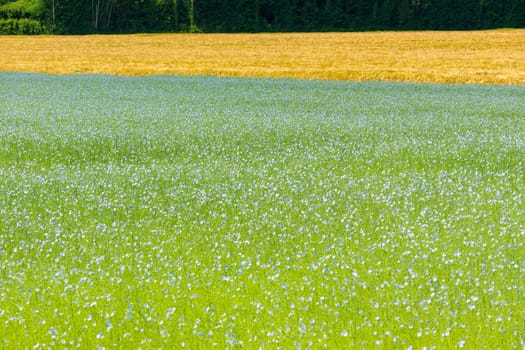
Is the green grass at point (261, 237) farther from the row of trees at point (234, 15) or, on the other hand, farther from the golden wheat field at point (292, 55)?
the row of trees at point (234, 15)

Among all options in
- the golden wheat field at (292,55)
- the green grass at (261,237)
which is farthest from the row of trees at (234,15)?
the green grass at (261,237)

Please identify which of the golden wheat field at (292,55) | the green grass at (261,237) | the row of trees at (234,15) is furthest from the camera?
the row of trees at (234,15)

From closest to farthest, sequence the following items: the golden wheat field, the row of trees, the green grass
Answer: the green grass
the golden wheat field
the row of trees

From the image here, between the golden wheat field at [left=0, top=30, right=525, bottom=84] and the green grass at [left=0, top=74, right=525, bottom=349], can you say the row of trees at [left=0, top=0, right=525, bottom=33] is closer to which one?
the golden wheat field at [left=0, top=30, right=525, bottom=84]

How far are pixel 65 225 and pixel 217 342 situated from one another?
13.2ft

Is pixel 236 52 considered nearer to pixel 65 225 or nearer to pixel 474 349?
pixel 65 225

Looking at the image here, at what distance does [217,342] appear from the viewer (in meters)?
5.40

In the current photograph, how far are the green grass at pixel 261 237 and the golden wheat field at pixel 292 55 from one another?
2379cm

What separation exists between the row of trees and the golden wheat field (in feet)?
24.1

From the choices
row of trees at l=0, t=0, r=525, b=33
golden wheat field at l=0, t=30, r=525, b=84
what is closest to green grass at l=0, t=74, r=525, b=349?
golden wheat field at l=0, t=30, r=525, b=84

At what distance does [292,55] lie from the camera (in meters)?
53.8

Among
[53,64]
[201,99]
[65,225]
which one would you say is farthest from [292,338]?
[53,64]

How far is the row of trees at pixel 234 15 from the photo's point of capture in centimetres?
7988

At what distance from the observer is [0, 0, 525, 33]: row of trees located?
262ft
